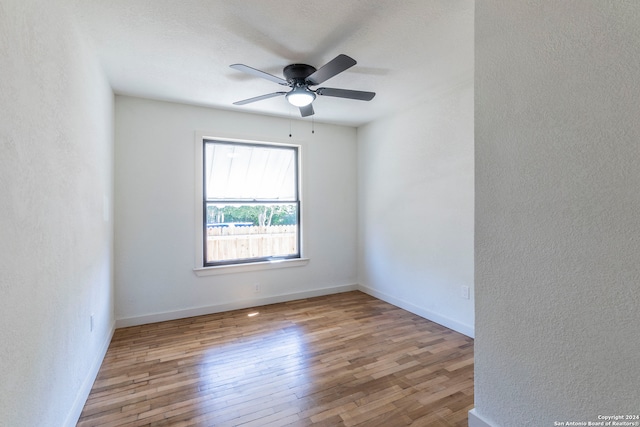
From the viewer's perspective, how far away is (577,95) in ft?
4.17

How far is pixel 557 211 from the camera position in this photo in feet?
4.38

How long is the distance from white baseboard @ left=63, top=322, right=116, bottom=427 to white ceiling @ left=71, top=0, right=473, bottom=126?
2383 millimetres

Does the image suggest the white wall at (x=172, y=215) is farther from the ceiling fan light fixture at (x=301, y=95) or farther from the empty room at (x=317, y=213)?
the ceiling fan light fixture at (x=301, y=95)

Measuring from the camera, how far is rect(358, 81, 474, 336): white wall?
304cm

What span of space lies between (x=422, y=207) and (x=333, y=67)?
6.67ft

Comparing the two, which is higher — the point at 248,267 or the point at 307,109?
the point at 307,109

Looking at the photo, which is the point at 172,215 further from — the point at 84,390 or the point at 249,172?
the point at 84,390

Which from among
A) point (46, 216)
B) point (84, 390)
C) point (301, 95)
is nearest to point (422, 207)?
point (301, 95)

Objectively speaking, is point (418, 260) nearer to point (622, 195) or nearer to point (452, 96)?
point (452, 96)

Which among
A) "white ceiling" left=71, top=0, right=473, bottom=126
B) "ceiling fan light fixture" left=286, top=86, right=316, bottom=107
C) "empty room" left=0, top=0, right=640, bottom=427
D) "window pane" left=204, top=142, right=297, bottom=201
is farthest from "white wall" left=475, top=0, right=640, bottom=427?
"window pane" left=204, top=142, right=297, bottom=201

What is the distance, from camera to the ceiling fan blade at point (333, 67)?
199 cm

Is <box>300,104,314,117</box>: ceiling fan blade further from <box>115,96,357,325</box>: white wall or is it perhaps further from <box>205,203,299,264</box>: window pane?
<box>205,203,299,264</box>: window pane

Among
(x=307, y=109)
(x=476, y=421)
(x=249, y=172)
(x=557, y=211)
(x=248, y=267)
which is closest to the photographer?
(x=557, y=211)

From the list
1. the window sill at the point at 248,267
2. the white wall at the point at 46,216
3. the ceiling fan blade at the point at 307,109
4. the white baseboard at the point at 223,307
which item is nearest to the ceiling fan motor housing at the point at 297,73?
the ceiling fan blade at the point at 307,109
